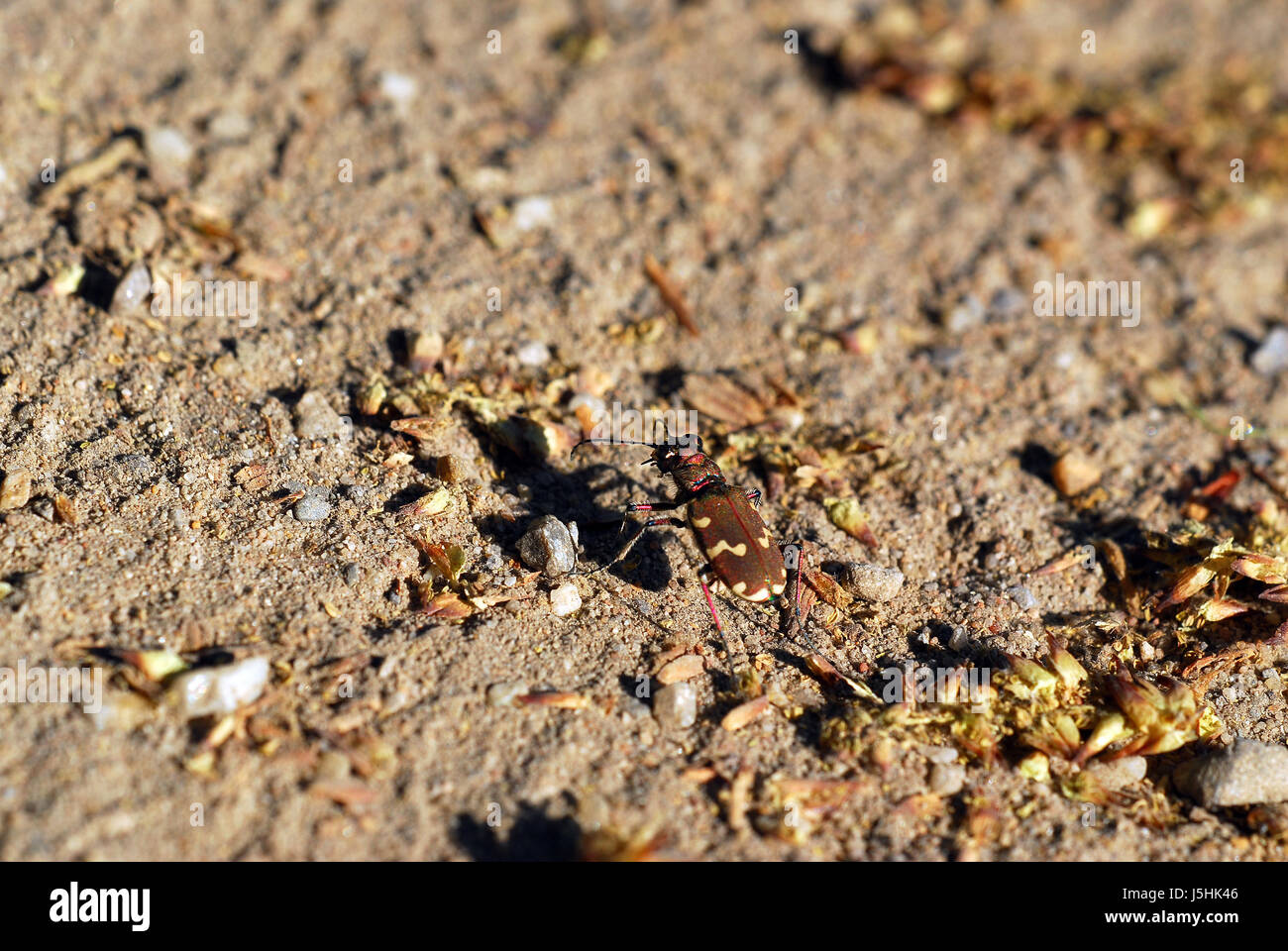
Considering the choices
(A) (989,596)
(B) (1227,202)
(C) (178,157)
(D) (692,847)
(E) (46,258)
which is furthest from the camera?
(B) (1227,202)

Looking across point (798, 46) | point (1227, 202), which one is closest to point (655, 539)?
point (798, 46)

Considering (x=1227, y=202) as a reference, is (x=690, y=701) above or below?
below

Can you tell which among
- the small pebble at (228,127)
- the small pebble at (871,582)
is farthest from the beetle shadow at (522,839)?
the small pebble at (228,127)

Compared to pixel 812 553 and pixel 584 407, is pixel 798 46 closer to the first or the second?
pixel 584 407

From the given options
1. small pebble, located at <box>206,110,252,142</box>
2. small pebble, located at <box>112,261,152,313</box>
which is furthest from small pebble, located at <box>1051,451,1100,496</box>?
small pebble, located at <box>206,110,252,142</box>

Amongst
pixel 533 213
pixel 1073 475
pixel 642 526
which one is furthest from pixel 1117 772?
pixel 533 213

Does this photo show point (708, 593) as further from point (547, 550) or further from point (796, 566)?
point (547, 550)

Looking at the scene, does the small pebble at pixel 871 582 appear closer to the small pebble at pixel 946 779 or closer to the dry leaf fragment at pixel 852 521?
the dry leaf fragment at pixel 852 521
